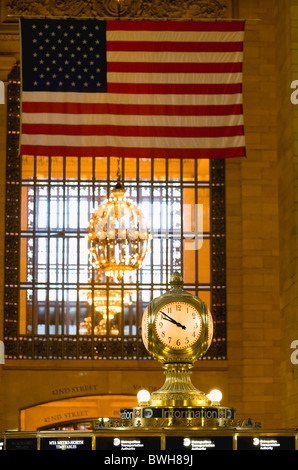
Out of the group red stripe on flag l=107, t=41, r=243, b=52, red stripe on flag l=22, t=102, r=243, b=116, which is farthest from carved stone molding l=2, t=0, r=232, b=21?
red stripe on flag l=22, t=102, r=243, b=116

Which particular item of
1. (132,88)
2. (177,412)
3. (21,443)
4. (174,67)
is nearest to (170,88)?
(174,67)

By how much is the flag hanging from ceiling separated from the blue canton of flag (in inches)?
0.4

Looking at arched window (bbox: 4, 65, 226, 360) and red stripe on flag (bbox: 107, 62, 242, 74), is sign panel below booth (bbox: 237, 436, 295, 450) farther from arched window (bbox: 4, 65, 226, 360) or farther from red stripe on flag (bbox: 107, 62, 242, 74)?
arched window (bbox: 4, 65, 226, 360)

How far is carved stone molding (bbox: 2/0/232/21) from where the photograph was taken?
65.5 feet

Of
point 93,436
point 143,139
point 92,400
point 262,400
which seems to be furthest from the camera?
point 92,400

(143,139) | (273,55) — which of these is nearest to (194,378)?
(273,55)

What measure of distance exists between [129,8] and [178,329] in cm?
1561

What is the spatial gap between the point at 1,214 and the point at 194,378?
483cm

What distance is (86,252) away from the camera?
64.6ft

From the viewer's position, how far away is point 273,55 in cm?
2012

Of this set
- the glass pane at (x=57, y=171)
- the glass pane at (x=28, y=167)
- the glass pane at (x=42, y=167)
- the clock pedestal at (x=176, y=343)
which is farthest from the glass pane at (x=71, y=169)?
the clock pedestal at (x=176, y=343)
